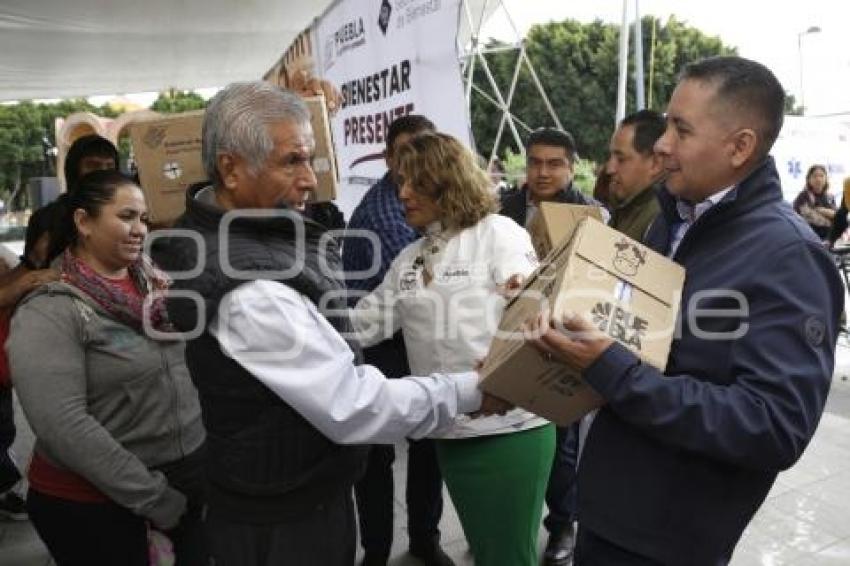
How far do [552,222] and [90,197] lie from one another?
5.18 feet

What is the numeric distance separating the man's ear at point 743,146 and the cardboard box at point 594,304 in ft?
0.83

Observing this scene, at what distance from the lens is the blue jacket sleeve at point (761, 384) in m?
1.28

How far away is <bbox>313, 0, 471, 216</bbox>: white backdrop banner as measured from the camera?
A: 3342 millimetres

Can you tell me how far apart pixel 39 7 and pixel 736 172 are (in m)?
6.42

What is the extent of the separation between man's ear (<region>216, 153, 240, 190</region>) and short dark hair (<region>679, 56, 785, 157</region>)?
101 centimetres

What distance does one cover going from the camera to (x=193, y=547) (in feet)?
6.96

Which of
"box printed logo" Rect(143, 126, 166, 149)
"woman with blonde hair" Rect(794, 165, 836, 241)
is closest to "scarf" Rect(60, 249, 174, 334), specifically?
"box printed logo" Rect(143, 126, 166, 149)

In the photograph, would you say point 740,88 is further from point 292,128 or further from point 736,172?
point 292,128

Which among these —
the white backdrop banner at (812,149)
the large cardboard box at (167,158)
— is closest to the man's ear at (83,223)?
the large cardboard box at (167,158)

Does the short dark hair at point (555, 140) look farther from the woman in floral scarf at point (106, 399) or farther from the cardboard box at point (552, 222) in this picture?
the woman in floral scarf at point (106, 399)

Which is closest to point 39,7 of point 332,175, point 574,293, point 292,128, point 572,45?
point 332,175

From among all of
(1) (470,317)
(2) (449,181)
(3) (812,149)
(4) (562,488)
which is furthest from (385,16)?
(3) (812,149)

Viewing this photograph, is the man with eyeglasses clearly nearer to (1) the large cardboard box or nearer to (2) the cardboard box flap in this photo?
(1) the large cardboard box

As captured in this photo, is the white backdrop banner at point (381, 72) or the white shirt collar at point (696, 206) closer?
the white shirt collar at point (696, 206)
